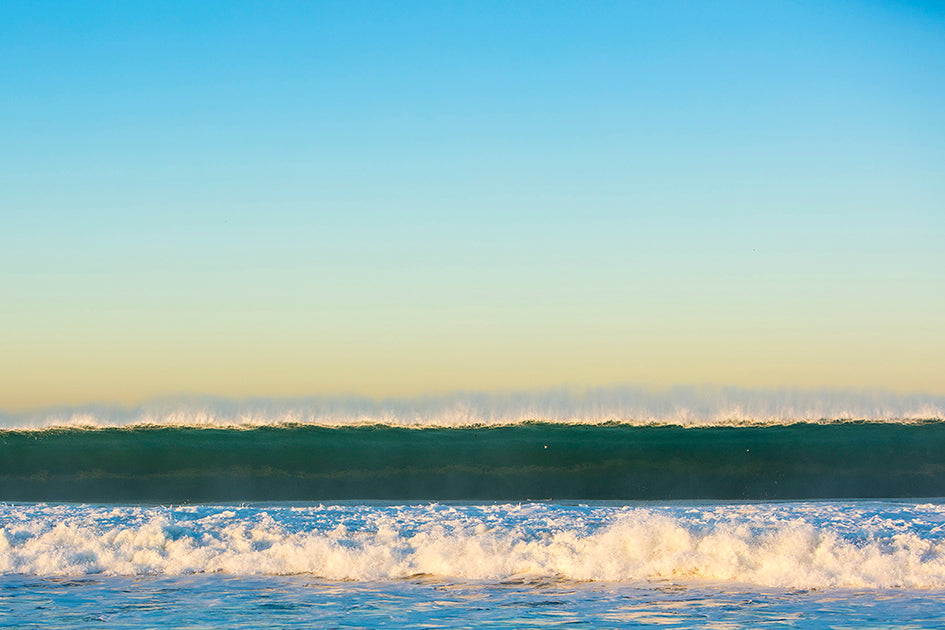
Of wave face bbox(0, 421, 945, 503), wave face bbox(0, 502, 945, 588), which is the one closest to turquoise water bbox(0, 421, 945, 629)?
wave face bbox(0, 502, 945, 588)

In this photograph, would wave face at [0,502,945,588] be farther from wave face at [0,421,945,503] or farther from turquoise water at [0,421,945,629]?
wave face at [0,421,945,503]

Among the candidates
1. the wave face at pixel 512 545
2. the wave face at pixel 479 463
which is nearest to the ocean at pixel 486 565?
the wave face at pixel 512 545

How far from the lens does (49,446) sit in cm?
1609

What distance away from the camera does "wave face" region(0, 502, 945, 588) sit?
20.2 ft

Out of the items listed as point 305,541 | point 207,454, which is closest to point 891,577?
point 305,541

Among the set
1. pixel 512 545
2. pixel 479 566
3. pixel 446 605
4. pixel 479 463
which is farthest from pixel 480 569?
pixel 479 463

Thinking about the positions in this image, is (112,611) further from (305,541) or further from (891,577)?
(891,577)

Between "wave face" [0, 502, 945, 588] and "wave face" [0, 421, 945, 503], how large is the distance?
5423 mm

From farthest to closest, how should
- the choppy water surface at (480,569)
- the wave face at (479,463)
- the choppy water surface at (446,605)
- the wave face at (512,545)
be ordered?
the wave face at (479,463) → the wave face at (512,545) → the choppy water surface at (480,569) → the choppy water surface at (446,605)

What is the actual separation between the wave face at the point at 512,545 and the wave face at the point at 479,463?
5.42 metres

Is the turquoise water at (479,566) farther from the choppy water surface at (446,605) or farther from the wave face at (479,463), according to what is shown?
the wave face at (479,463)

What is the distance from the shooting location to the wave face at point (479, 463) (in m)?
13.7

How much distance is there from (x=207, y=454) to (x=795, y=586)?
12221 mm

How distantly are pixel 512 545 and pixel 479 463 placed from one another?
26.8 feet
